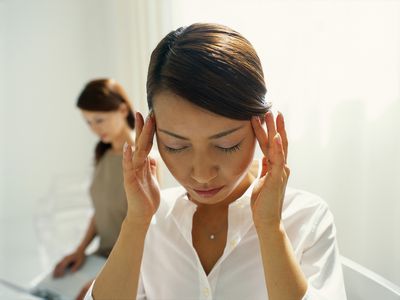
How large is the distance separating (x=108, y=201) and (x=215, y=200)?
3.73 ft

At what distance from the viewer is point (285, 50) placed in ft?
5.02

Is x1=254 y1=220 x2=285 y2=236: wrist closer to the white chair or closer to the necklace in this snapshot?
the necklace

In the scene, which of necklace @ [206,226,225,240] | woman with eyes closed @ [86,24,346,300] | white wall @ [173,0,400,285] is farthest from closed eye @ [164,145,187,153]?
white wall @ [173,0,400,285]

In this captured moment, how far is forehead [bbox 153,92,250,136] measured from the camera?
0.71 m

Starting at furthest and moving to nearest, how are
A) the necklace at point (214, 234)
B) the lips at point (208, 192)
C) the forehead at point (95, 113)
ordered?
the forehead at point (95, 113), the necklace at point (214, 234), the lips at point (208, 192)

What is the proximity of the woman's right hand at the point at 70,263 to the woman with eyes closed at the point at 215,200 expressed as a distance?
89cm

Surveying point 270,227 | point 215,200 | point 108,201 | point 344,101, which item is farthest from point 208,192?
point 108,201

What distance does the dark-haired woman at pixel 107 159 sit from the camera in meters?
1.80

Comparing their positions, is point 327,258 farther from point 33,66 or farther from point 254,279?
point 33,66

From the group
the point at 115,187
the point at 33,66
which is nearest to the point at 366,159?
the point at 115,187

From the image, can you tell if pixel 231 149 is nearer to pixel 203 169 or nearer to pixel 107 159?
pixel 203 169

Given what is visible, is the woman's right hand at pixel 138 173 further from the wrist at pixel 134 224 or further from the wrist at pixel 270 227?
the wrist at pixel 270 227

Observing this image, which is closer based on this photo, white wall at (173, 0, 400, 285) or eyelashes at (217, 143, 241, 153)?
eyelashes at (217, 143, 241, 153)

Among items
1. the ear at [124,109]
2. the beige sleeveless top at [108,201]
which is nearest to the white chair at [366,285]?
the beige sleeveless top at [108,201]
